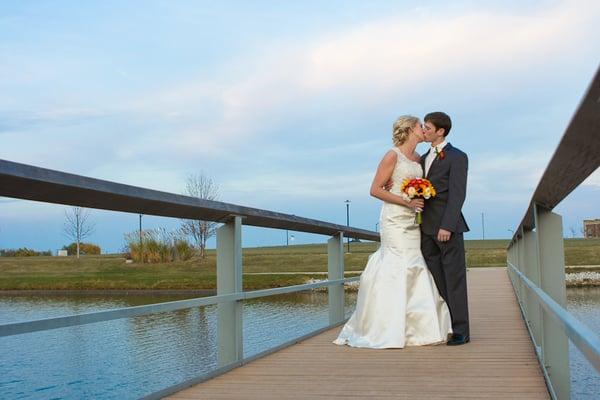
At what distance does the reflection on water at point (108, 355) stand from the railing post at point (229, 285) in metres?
0.27

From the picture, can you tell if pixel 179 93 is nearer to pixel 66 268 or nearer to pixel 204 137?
pixel 204 137

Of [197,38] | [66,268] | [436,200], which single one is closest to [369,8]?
[197,38]

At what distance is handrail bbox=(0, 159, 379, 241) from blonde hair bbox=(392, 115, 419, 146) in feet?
5.17

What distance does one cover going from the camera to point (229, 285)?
4605mm

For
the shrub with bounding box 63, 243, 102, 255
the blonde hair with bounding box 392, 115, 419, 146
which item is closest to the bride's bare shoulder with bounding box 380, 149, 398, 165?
the blonde hair with bounding box 392, 115, 419, 146

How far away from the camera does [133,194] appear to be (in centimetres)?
338

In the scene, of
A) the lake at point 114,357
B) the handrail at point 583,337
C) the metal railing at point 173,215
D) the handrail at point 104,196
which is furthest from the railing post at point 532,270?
the handrail at point 583,337

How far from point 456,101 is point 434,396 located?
40.0ft

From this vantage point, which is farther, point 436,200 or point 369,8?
point 369,8

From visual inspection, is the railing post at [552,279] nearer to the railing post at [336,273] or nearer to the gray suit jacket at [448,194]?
the gray suit jacket at [448,194]

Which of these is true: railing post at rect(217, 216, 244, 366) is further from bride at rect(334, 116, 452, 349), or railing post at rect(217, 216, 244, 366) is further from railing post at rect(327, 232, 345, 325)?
railing post at rect(327, 232, 345, 325)

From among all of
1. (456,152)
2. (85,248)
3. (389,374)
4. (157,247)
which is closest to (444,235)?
(456,152)

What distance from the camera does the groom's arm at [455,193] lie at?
19.1ft

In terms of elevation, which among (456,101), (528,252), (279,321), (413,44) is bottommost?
(279,321)
